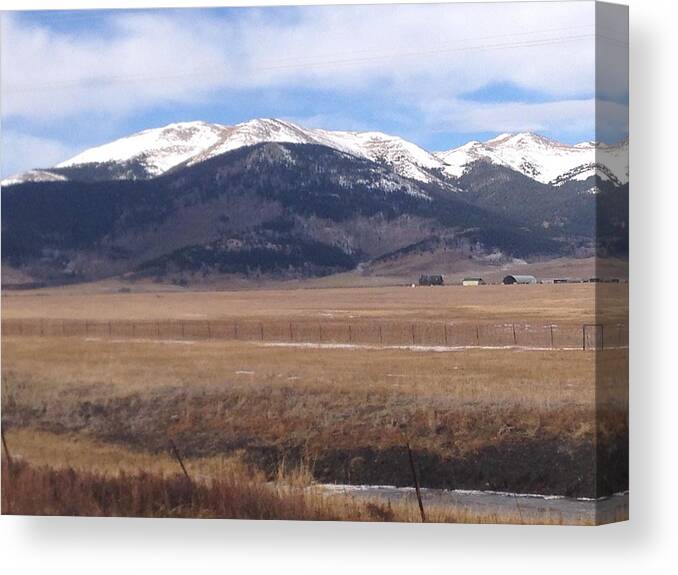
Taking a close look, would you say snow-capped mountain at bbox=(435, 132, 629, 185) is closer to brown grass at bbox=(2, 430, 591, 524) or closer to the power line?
the power line

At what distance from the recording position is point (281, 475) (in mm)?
17016

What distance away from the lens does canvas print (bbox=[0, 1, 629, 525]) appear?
16.5m

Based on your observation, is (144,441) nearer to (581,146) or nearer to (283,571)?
(283,571)

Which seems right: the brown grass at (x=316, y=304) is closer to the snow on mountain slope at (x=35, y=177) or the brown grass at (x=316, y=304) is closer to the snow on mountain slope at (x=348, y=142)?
the snow on mountain slope at (x=35, y=177)

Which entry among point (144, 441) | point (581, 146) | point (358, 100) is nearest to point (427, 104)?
point (358, 100)

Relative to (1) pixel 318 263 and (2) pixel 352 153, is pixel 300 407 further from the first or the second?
(2) pixel 352 153

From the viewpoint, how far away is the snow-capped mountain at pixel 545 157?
54.1ft

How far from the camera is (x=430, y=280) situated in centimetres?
1723

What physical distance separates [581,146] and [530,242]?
55.3 inches

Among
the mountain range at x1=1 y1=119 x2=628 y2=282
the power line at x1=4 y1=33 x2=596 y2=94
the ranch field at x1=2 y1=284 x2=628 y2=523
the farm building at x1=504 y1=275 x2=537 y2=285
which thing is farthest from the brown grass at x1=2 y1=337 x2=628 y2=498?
the power line at x1=4 y1=33 x2=596 y2=94

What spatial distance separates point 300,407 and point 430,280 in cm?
236

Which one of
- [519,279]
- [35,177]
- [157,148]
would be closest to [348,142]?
[157,148]

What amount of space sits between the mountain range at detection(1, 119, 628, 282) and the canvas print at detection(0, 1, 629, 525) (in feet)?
0.10

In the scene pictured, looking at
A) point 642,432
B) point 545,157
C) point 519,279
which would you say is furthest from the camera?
point 519,279
